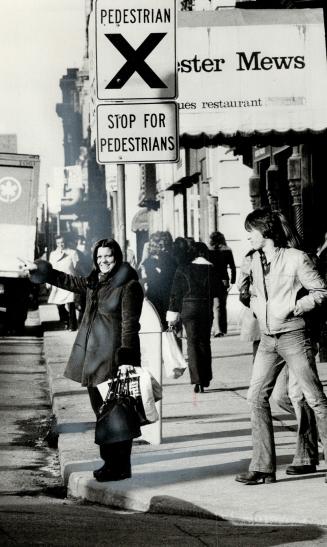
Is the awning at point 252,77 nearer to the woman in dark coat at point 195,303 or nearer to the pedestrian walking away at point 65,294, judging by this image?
the woman in dark coat at point 195,303

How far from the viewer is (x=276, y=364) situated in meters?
8.52

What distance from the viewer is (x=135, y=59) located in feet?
30.0

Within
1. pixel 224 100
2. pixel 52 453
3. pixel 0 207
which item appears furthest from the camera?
pixel 0 207

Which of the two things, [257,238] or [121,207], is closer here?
[257,238]

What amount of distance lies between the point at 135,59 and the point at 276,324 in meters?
2.20

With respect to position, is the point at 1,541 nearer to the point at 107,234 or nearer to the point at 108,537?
the point at 108,537

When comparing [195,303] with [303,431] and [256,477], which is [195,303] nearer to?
[303,431]

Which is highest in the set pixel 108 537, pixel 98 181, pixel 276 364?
pixel 98 181

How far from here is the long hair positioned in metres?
8.46

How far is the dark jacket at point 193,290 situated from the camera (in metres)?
14.5

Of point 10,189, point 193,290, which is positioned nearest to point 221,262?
point 10,189

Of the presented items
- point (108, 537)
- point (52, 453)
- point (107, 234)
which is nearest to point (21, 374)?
point (52, 453)

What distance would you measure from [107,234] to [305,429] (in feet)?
226

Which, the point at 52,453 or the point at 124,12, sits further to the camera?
the point at 52,453
